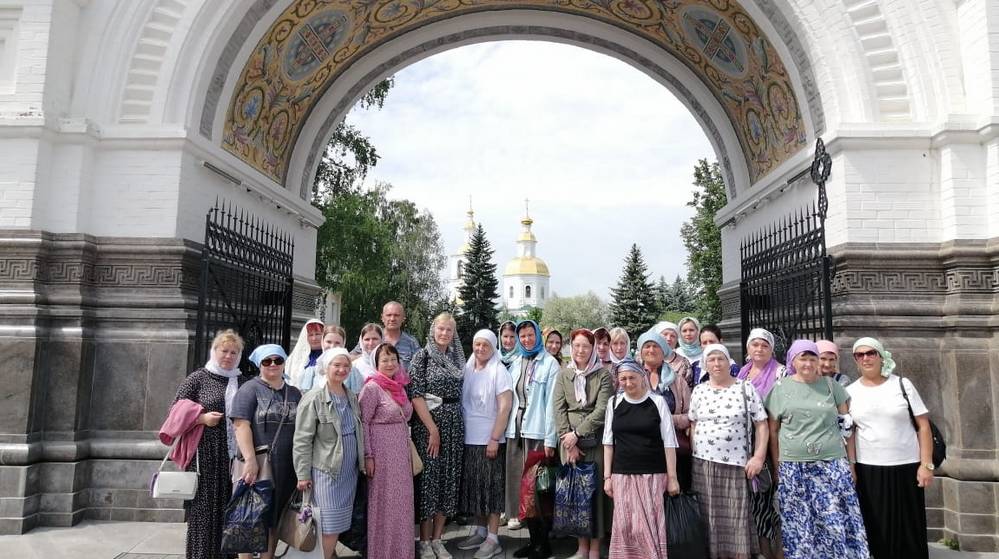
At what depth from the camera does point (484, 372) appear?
5000 mm

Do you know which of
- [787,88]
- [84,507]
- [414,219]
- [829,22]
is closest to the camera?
[84,507]

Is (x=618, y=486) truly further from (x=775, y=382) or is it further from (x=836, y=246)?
(x=836, y=246)

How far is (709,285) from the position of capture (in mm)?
24531

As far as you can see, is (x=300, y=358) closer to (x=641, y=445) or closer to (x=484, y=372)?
(x=484, y=372)

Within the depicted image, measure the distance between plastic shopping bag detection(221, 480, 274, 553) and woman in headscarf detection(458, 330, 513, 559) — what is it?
1.48m

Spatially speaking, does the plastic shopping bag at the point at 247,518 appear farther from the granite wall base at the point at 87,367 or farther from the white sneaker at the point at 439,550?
the granite wall base at the point at 87,367

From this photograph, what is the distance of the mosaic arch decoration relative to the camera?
7289 millimetres

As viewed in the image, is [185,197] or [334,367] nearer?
[334,367]

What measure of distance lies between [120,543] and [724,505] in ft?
15.3

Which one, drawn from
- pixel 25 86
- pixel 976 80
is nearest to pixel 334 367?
pixel 25 86

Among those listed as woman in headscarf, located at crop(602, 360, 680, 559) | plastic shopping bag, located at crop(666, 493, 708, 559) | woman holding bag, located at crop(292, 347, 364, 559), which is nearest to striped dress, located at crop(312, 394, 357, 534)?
woman holding bag, located at crop(292, 347, 364, 559)

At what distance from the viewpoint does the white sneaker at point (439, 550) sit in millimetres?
4773

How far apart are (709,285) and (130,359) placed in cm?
2177

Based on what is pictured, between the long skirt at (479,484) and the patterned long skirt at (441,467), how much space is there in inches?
2.8
